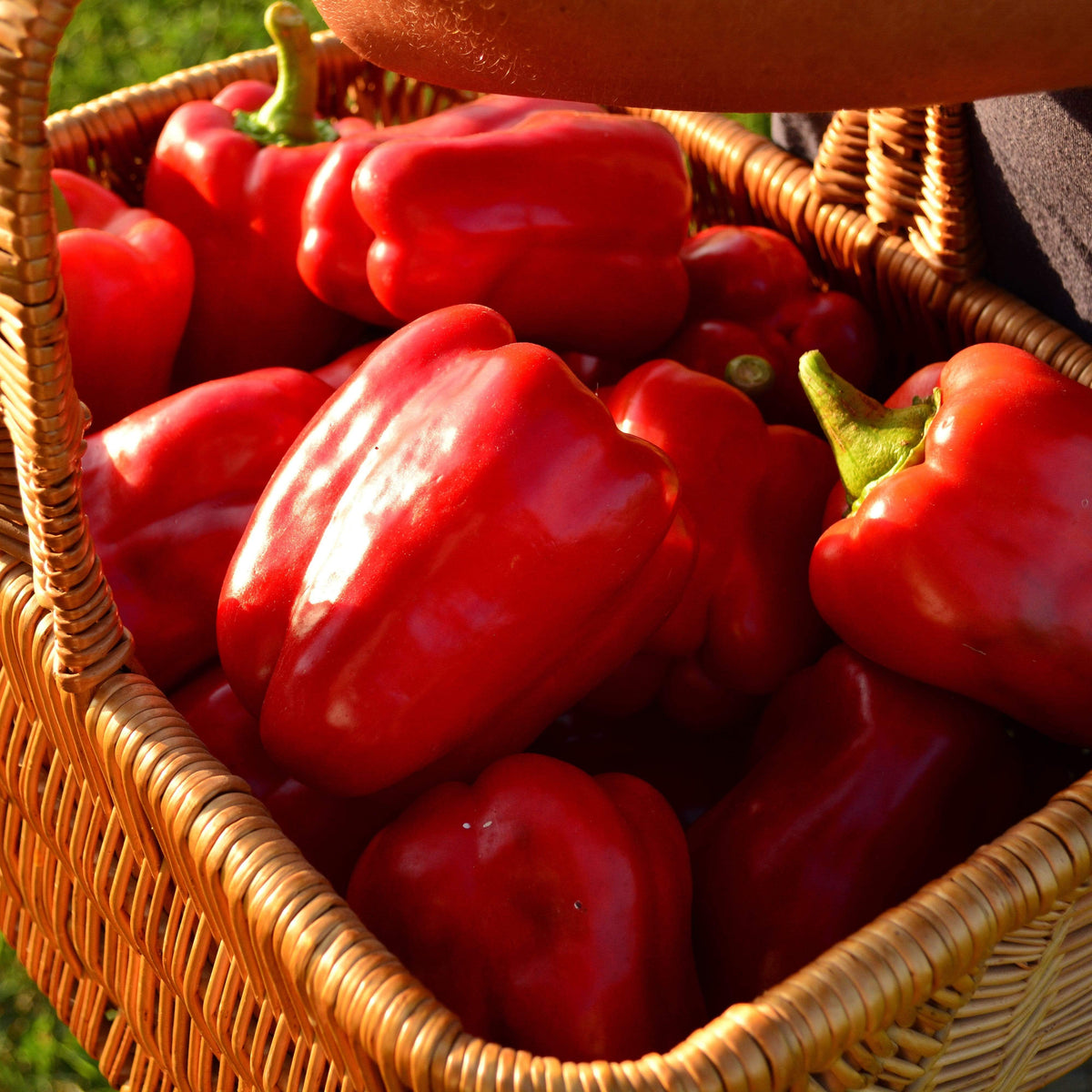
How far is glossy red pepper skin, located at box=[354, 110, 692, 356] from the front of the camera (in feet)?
3.71

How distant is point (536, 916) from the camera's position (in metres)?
0.77

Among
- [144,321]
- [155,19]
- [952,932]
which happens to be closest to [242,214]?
[144,321]

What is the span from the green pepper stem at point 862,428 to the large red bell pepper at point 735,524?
0.27ft

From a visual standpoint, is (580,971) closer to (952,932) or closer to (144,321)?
(952,932)

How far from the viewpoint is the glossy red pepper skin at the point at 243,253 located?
1.32m

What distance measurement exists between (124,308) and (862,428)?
0.70 metres

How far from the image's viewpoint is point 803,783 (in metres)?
0.92

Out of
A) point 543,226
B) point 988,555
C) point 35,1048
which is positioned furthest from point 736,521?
point 35,1048

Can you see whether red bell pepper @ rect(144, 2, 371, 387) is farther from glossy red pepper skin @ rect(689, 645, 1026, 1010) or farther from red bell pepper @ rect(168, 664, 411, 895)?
glossy red pepper skin @ rect(689, 645, 1026, 1010)

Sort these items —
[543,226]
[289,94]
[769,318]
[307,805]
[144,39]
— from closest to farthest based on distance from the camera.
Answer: [307,805] → [543,226] → [769,318] → [289,94] → [144,39]

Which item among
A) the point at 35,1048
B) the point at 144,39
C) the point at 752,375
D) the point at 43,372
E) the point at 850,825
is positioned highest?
the point at 43,372

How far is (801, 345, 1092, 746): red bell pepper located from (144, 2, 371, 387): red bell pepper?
2.22 feet

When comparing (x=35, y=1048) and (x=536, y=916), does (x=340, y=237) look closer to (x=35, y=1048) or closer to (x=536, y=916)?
(x=536, y=916)

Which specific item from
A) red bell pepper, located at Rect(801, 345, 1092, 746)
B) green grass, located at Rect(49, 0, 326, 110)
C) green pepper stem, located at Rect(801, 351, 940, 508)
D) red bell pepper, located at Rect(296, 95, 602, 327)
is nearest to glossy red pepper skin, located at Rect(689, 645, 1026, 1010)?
red bell pepper, located at Rect(801, 345, 1092, 746)
